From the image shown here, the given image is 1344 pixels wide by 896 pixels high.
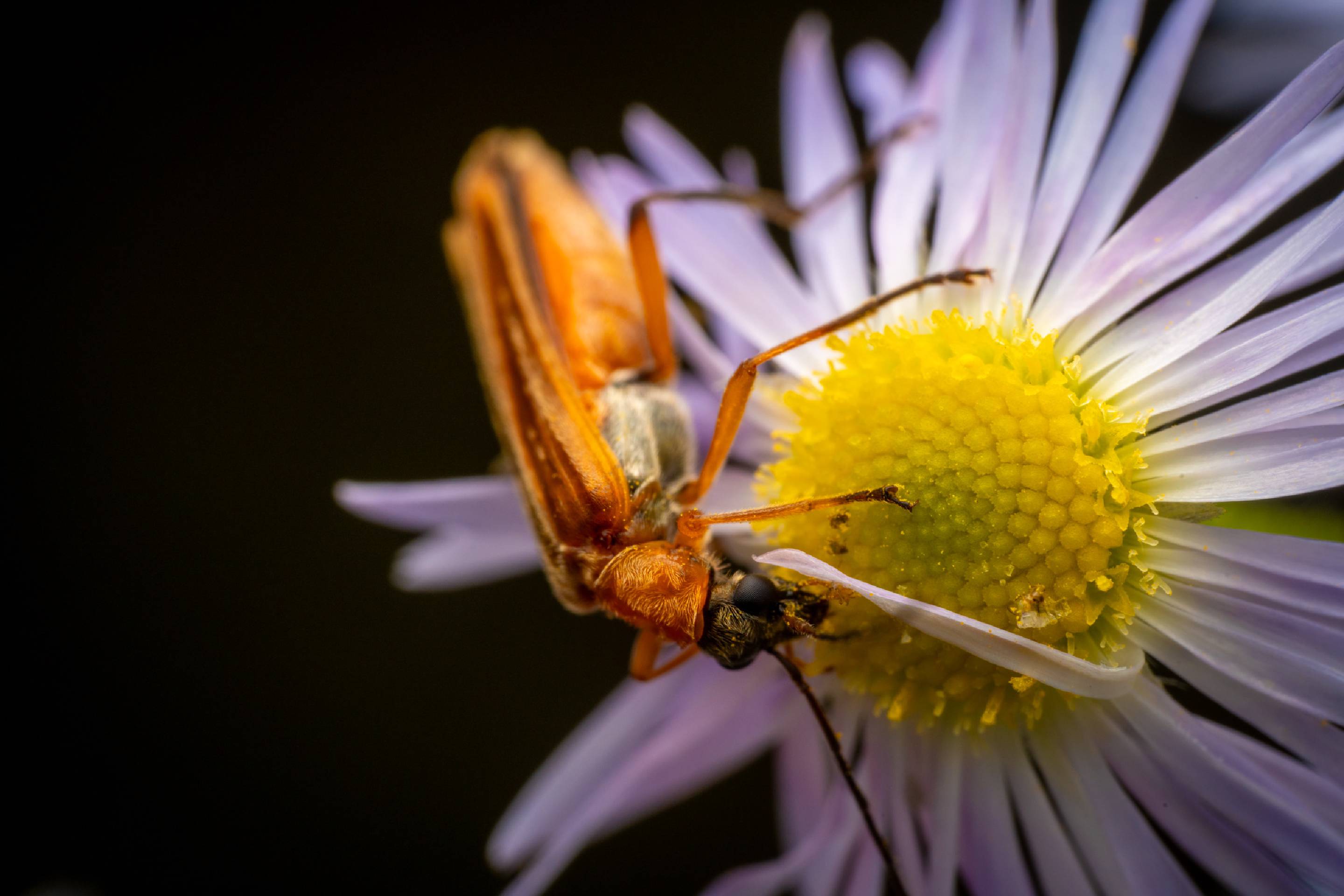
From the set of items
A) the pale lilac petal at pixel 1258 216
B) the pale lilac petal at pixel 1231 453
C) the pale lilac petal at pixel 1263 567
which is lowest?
the pale lilac petal at pixel 1263 567

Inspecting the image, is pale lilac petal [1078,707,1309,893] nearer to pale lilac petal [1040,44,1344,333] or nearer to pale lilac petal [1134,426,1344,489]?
pale lilac petal [1134,426,1344,489]

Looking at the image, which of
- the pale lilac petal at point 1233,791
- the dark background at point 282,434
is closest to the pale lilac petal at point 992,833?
the pale lilac petal at point 1233,791

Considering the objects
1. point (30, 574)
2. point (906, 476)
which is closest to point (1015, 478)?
point (906, 476)

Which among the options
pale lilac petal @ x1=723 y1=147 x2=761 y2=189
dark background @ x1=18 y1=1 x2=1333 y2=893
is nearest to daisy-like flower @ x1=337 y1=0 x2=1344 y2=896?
pale lilac petal @ x1=723 y1=147 x2=761 y2=189

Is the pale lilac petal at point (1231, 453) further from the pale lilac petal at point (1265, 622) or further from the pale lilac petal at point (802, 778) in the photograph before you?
the pale lilac petal at point (802, 778)

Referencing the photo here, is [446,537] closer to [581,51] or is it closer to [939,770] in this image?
[939,770]

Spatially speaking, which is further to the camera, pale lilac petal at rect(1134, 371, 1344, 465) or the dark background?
the dark background
